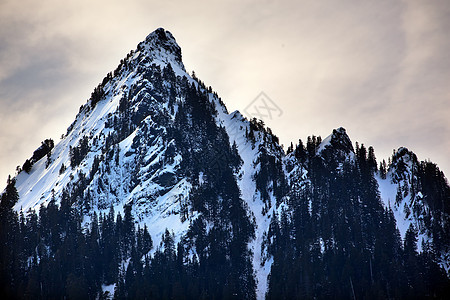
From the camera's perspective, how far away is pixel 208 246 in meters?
188

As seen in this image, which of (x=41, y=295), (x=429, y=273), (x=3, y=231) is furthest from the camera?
(x=3, y=231)

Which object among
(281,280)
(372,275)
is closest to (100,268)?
(281,280)

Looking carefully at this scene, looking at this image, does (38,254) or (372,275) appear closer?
(372,275)

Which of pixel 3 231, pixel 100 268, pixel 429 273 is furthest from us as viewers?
pixel 3 231

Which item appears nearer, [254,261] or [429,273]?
[429,273]

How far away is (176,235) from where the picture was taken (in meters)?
188

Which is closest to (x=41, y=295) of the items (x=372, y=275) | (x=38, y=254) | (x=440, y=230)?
(x=38, y=254)

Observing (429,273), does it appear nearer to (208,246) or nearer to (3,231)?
(208,246)

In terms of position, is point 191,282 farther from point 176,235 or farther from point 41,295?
point 41,295

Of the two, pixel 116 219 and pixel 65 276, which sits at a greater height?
pixel 116 219

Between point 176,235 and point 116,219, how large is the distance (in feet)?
80.1

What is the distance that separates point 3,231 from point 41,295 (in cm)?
3526

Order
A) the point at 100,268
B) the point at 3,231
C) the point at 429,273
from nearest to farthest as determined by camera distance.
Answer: the point at 429,273, the point at 100,268, the point at 3,231

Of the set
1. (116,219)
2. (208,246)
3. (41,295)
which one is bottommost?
(41,295)
